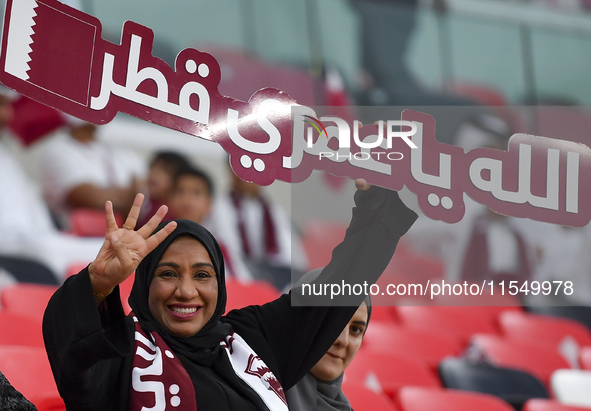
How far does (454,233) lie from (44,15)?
268 centimetres

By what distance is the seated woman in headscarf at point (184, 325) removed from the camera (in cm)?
89

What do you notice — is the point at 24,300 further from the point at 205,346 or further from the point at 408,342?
the point at 408,342

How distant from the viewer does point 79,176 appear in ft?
9.79

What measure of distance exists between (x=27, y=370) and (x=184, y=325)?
40 centimetres

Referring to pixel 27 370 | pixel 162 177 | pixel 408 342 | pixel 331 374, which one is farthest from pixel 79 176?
pixel 331 374

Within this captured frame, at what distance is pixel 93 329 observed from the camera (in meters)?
0.88

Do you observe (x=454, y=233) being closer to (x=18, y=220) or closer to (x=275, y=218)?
(x=275, y=218)

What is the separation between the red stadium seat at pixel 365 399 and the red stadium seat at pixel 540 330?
1487 millimetres

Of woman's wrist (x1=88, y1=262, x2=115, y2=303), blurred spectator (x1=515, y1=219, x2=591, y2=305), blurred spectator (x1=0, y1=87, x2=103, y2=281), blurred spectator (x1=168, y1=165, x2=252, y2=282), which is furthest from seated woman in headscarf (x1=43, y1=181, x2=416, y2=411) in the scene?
blurred spectator (x1=515, y1=219, x2=591, y2=305)

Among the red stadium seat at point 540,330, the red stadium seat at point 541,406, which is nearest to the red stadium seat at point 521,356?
the red stadium seat at point 540,330

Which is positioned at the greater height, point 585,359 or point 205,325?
point 585,359

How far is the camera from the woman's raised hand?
882mm

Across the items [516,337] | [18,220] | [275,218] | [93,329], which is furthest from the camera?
[275,218]

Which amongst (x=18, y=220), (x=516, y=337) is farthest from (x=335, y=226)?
(x=18, y=220)
